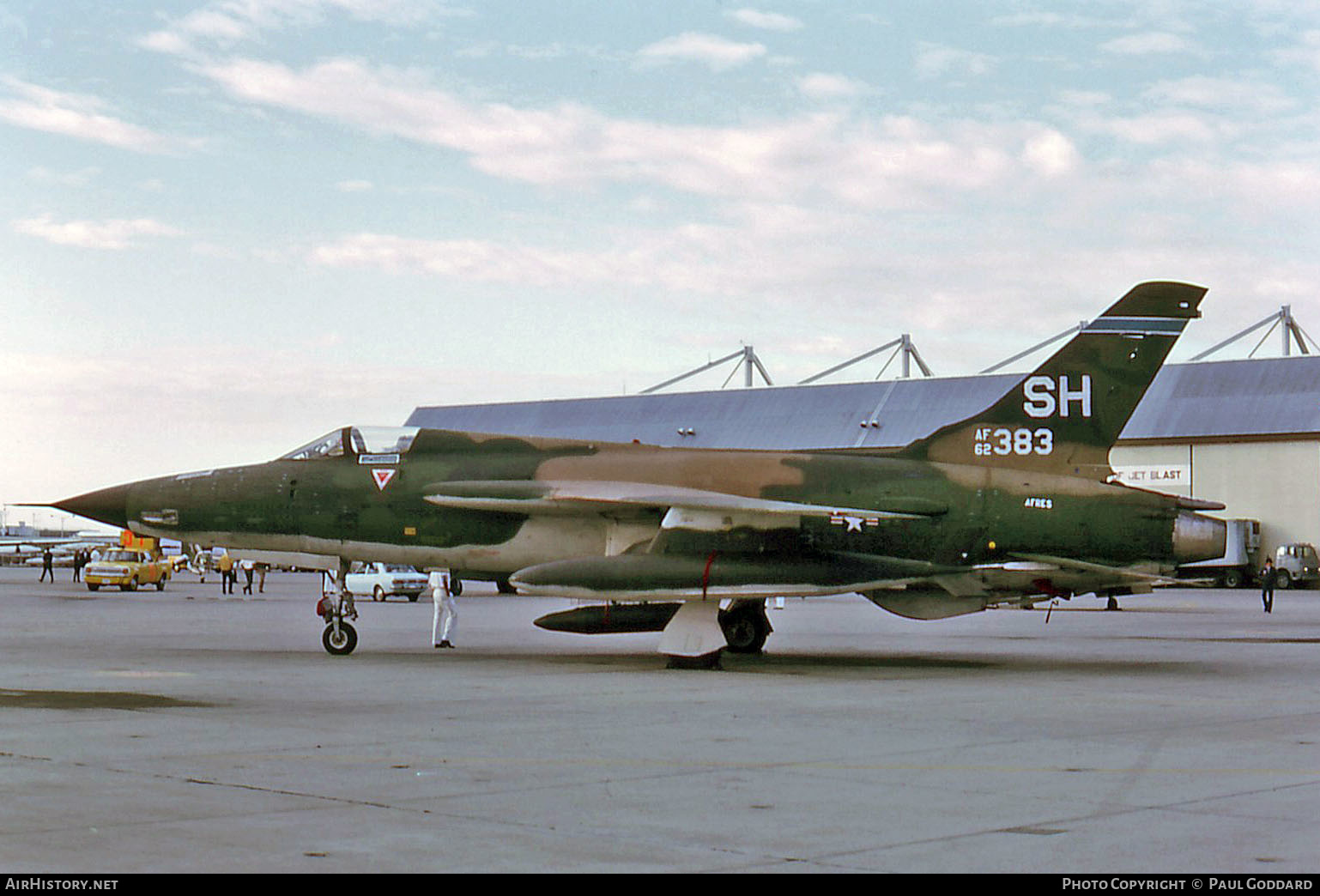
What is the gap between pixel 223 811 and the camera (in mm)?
8734

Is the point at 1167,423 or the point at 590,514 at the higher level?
the point at 1167,423

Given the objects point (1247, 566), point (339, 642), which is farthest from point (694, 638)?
point (1247, 566)

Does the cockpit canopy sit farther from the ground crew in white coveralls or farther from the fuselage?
the ground crew in white coveralls

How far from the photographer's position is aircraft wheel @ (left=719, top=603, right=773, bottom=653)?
76.4 ft

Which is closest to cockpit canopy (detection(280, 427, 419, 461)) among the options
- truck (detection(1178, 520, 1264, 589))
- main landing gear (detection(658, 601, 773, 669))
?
main landing gear (detection(658, 601, 773, 669))

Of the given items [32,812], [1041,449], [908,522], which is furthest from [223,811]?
[1041,449]

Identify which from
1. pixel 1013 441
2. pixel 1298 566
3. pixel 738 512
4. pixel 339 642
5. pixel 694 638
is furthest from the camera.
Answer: pixel 1298 566

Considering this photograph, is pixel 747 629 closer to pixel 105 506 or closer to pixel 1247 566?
pixel 105 506

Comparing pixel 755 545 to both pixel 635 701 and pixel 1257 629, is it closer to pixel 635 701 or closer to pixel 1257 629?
pixel 635 701

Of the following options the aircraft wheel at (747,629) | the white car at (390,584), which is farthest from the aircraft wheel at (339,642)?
the white car at (390,584)

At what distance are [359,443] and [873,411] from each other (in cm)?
5949

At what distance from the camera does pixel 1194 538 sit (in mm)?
20422

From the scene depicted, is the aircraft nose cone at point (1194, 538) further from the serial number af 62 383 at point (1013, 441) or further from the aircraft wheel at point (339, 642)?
the aircraft wheel at point (339, 642)

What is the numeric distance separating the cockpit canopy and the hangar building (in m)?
46.5
